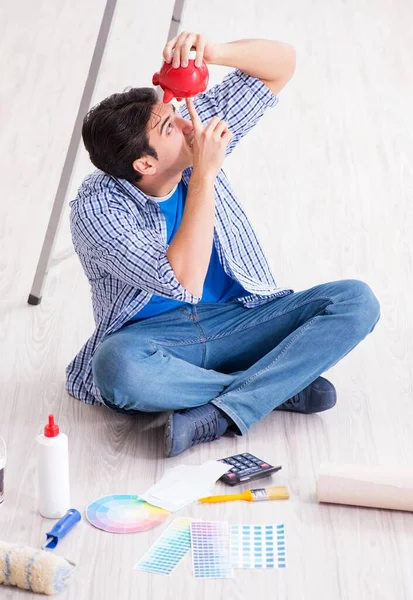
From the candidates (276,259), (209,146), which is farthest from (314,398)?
(276,259)

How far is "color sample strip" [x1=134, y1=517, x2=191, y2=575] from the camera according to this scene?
1929 mm

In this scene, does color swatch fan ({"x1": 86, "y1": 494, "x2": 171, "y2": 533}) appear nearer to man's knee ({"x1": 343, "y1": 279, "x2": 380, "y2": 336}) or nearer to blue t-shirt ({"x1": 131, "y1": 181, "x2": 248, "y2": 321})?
blue t-shirt ({"x1": 131, "y1": 181, "x2": 248, "y2": 321})

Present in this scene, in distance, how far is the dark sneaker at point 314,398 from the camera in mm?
2457

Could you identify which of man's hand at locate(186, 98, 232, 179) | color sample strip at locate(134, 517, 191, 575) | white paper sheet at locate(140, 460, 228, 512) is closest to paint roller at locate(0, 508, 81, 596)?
color sample strip at locate(134, 517, 191, 575)

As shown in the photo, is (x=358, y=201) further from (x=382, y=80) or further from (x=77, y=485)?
(x=77, y=485)

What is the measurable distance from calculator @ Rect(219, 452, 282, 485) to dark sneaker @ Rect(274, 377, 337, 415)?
24cm

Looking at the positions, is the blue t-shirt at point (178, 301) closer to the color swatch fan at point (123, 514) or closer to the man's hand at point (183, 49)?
the man's hand at point (183, 49)

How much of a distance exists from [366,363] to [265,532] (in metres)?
0.86

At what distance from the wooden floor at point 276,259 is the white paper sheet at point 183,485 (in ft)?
0.14

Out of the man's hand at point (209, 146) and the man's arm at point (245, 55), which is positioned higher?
the man's arm at point (245, 55)

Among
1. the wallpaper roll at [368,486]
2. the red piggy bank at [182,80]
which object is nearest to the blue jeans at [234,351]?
the wallpaper roll at [368,486]

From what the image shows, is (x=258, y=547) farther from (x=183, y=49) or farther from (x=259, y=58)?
(x=259, y=58)

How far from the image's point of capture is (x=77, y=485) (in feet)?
7.22

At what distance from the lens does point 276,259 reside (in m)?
3.32
